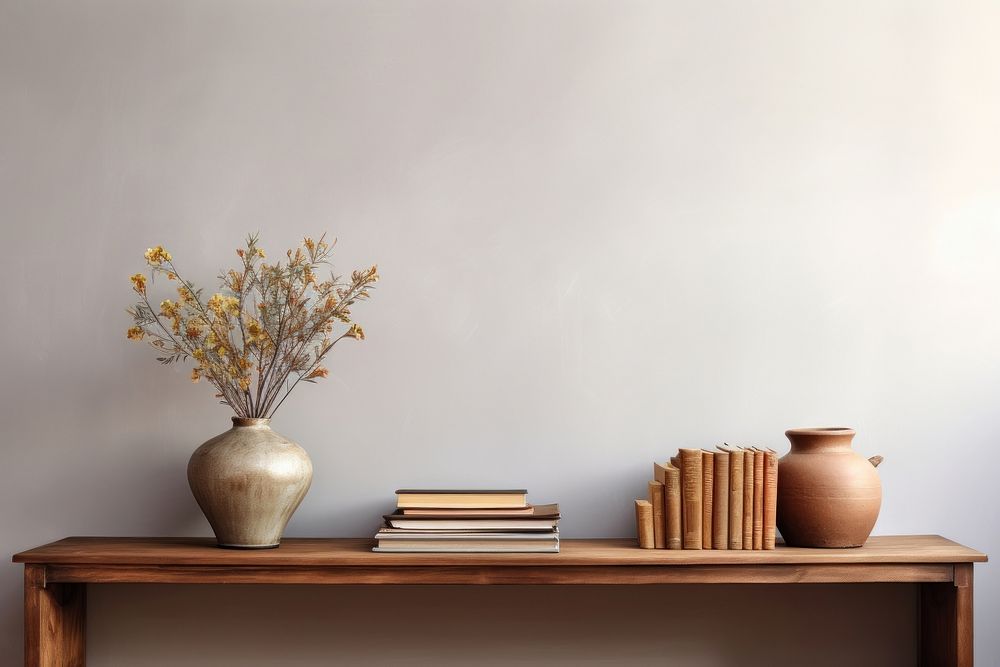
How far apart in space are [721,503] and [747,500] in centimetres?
6

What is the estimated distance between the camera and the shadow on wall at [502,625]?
87.0 inches

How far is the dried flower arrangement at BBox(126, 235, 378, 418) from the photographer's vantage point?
2.05 meters

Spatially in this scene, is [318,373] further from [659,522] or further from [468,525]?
[659,522]

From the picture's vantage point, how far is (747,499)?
199cm

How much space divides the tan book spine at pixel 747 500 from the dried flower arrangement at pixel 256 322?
93cm

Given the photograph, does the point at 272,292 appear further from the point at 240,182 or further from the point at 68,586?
the point at 68,586

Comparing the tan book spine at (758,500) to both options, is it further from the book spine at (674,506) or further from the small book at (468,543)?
the small book at (468,543)

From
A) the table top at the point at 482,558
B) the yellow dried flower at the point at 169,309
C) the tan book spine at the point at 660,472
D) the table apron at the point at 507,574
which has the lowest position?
the table apron at the point at 507,574

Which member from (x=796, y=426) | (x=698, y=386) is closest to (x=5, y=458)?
(x=698, y=386)

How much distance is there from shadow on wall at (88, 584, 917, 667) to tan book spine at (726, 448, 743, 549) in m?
0.32

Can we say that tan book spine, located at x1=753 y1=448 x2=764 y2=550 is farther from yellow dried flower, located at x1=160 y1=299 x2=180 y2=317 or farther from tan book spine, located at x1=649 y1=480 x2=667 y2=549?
yellow dried flower, located at x1=160 y1=299 x2=180 y2=317

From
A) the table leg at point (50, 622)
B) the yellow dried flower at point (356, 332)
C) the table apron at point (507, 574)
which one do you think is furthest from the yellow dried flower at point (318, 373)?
the table leg at point (50, 622)

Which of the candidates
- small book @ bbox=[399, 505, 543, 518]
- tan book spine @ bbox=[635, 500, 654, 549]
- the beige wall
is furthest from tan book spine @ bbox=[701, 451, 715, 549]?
small book @ bbox=[399, 505, 543, 518]

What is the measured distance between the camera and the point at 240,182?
2.29 metres
